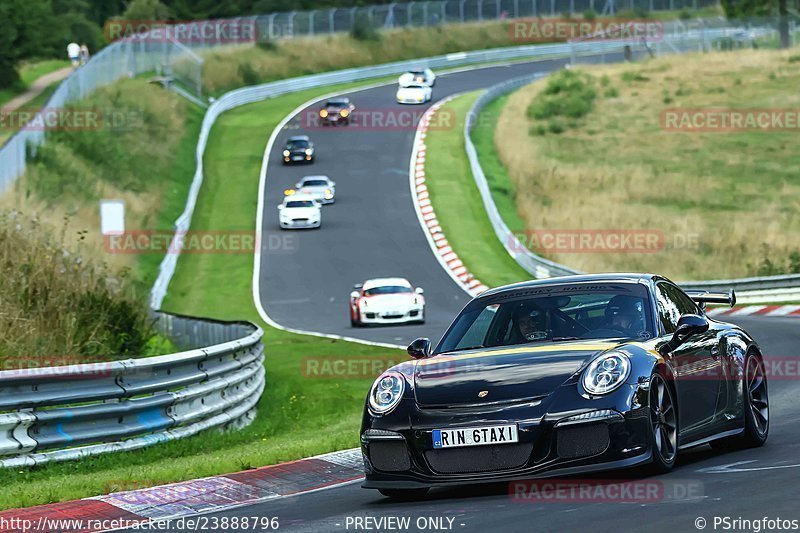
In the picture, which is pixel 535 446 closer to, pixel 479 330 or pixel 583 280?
pixel 479 330

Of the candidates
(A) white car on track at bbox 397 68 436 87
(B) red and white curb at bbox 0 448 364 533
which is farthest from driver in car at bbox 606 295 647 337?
(A) white car on track at bbox 397 68 436 87

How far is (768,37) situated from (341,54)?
2671 cm

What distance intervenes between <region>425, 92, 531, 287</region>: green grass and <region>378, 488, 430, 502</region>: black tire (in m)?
29.8

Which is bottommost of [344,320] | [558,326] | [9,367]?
[344,320]

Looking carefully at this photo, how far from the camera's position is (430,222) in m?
48.3

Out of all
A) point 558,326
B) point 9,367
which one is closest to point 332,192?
point 9,367

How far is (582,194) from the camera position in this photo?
52438mm

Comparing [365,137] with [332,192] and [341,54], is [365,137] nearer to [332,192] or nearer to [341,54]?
[332,192]

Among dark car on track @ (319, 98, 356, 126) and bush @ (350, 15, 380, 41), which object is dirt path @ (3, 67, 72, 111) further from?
bush @ (350, 15, 380, 41)

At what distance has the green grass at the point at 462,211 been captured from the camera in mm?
41781

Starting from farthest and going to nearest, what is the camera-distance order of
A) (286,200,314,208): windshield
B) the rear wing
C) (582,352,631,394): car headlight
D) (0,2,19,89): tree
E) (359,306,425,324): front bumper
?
(0,2,19,89): tree, (286,200,314,208): windshield, (359,306,425,324): front bumper, the rear wing, (582,352,631,394): car headlight

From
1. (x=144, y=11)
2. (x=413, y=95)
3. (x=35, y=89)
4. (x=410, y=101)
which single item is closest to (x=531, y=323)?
(x=410, y=101)

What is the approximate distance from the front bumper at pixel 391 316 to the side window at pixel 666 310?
21122mm

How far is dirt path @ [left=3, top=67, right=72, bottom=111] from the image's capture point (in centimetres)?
6259
